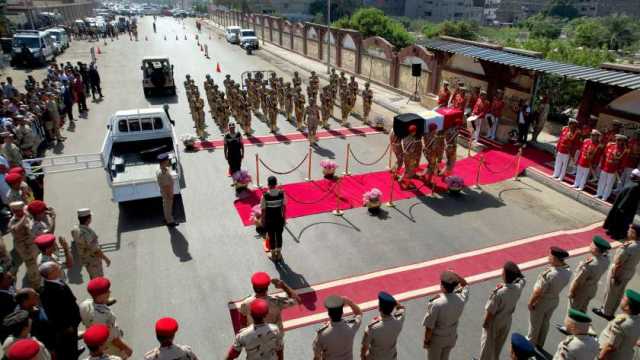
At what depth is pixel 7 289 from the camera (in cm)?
562

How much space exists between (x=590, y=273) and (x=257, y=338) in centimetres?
501

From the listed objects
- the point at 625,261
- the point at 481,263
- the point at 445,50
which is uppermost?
the point at 445,50

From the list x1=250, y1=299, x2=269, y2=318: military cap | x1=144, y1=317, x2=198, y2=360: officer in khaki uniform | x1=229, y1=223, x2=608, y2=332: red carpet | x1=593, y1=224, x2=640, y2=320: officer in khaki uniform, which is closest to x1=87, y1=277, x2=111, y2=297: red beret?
x1=144, y1=317, x2=198, y2=360: officer in khaki uniform

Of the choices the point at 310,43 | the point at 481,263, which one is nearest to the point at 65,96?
the point at 481,263

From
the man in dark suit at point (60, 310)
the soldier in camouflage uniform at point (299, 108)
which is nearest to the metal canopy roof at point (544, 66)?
the soldier in camouflage uniform at point (299, 108)

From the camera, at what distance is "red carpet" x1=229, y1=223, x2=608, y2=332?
7266 mm

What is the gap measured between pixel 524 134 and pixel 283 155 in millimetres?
8132

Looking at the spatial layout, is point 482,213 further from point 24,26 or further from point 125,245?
point 24,26

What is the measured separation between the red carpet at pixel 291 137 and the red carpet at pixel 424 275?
8495mm

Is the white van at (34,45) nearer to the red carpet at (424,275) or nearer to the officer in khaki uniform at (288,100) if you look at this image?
the officer in khaki uniform at (288,100)

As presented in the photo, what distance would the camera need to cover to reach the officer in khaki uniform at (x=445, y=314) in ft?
17.0

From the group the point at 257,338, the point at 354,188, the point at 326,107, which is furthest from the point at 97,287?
the point at 326,107

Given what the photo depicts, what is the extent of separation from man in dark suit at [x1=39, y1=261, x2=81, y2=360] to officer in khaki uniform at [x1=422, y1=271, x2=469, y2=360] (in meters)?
4.54

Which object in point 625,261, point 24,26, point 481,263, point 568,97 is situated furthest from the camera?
point 24,26
